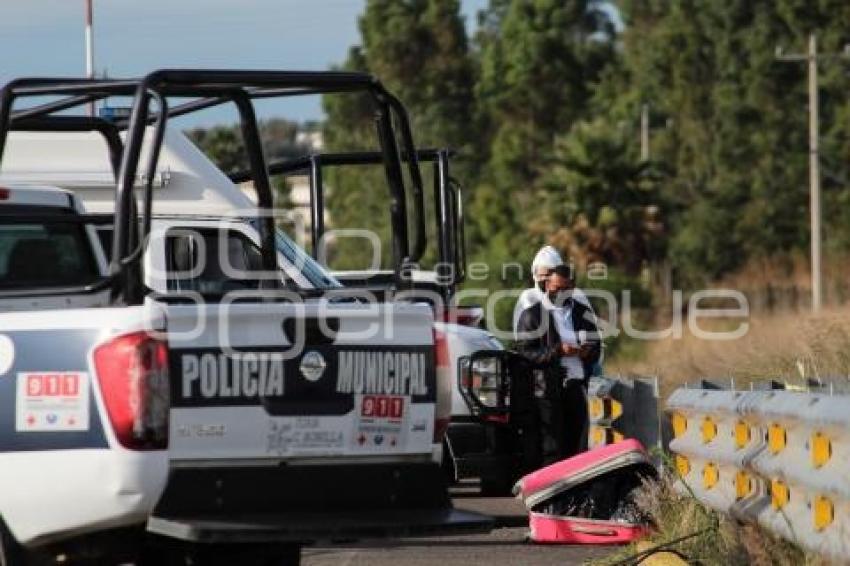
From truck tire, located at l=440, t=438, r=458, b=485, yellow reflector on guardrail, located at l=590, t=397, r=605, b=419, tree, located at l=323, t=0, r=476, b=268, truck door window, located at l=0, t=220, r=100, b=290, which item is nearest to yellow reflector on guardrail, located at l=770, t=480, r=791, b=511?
truck door window, located at l=0, t=220, r=100, b=290

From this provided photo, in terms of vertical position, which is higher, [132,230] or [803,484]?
[132,230]

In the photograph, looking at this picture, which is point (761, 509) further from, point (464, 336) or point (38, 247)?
point (464, 336)

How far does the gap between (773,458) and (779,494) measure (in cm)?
19

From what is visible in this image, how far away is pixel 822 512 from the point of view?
9.03m

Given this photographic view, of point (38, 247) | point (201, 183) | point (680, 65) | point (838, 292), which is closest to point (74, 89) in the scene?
point (38, 247)

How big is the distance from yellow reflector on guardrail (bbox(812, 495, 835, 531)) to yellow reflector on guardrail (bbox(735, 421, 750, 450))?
170 centimetres

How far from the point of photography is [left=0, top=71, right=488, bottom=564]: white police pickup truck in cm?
884

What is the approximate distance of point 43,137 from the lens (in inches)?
636

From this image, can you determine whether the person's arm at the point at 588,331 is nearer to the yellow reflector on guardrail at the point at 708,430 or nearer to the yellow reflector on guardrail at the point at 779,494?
the yellow reflector on guardrail at the point at 708,430

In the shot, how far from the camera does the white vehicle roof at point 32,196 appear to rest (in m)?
10.9

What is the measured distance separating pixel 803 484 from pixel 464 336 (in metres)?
6.94

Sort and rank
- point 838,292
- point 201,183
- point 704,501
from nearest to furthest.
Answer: point 704,501 → point 201,183 → point 838,292

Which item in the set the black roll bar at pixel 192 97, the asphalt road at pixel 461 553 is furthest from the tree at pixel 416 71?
the black roll bar at pixel 192 97

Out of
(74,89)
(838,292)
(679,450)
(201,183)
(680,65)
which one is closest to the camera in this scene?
(74,89)
